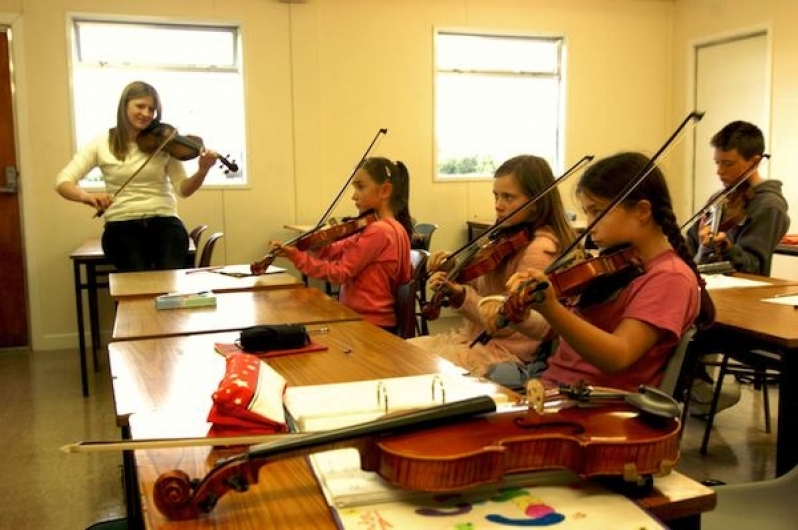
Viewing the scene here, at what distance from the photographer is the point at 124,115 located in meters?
3.29

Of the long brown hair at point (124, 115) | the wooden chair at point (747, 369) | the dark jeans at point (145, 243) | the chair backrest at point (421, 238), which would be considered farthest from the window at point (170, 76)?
the wooden chair at point (747, 369)

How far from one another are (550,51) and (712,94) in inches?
49.4

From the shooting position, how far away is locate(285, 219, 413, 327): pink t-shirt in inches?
105

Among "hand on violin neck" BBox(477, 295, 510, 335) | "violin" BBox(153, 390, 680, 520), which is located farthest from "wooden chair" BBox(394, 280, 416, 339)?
"violin" BBox(153, 390, 680, 520)

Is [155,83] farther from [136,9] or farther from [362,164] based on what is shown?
[362,164]

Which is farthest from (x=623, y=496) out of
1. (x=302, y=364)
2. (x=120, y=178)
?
(x=120, y=178)

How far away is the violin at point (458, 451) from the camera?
807mm

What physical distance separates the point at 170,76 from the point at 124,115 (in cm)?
193

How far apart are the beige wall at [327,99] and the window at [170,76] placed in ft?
0.33

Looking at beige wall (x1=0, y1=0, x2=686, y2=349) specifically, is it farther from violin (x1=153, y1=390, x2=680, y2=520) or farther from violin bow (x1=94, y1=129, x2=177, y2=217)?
violin (x1=153, y1=390, x2=680, y2=520)

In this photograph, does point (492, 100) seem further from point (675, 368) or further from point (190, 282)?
point (675, 368)

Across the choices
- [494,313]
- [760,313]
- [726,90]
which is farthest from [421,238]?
[726,90]

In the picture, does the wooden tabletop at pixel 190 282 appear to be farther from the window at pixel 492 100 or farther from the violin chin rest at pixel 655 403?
the window at pixel 492 100

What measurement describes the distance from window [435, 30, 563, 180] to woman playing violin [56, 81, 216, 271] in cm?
269
